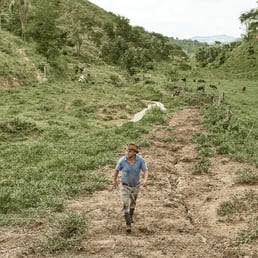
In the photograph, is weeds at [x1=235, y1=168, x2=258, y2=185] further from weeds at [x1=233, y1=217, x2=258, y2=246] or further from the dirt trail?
weeds at [x1=233, y1=217, x2=258, y2=246]

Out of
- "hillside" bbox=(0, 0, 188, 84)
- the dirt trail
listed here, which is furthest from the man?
"hillside" bbox=(0, 0, 188, 84)

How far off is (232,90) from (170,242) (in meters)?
36.0

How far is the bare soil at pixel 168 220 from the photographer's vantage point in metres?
8.86

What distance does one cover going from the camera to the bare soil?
8.86 meters

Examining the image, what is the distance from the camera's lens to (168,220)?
10.6 metres

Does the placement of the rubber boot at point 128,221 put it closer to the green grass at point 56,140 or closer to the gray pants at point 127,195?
the gray pants at point 127,195

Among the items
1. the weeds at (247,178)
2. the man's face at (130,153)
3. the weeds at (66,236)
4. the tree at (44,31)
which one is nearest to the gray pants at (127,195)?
the man's face at (130,153)

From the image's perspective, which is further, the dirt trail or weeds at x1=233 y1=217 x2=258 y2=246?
weeds at x1=233 y1=217 x2=258 y2=246

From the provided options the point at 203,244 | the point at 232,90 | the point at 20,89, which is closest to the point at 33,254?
the point at 203,244

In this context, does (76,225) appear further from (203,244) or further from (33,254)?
(203,244)

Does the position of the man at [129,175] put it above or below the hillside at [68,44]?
below

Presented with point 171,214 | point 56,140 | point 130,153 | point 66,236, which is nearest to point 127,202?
point 130,153

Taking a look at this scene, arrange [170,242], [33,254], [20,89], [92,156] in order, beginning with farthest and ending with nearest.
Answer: [20,89], [92,156], [170,242], [33,254]

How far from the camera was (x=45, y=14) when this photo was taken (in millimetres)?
44062
